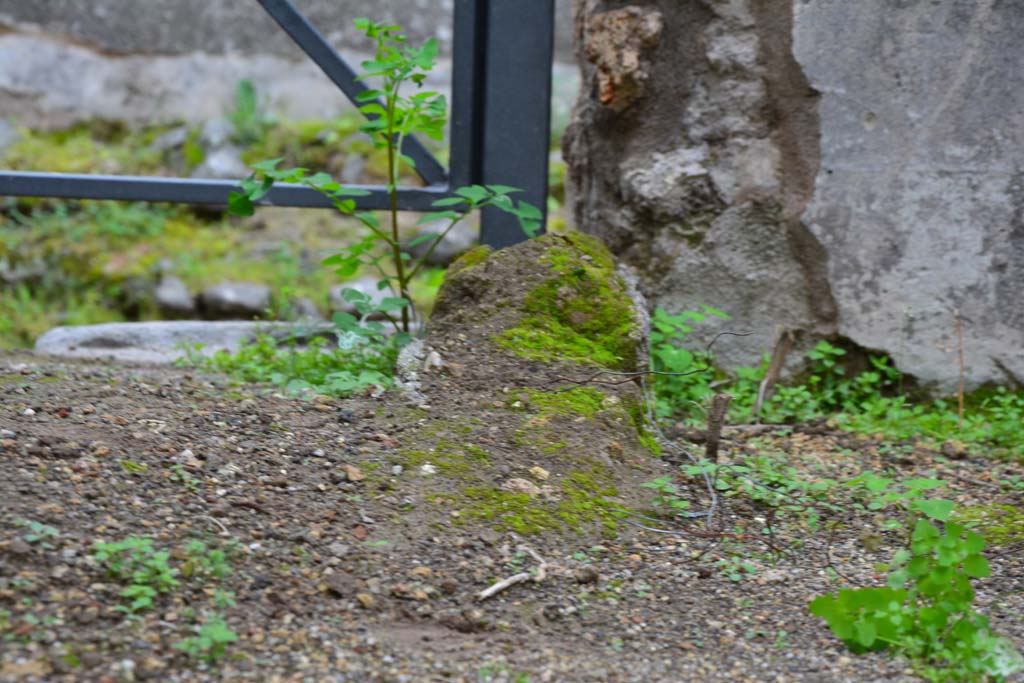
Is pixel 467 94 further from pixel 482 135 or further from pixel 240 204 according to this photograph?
pixel 240 204

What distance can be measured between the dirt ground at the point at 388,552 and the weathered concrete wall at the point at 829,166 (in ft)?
2.27

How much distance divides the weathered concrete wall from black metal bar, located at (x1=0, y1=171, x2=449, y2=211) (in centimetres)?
86

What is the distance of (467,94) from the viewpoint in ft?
10.7

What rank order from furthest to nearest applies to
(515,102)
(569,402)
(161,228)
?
(161,228) → (515,102) → (569,402)

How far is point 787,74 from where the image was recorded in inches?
117

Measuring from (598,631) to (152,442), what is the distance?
944 millimetres

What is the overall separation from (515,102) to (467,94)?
0.15m

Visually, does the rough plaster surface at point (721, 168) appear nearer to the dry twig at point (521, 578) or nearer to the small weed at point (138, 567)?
the dry twig at point (521, 578)

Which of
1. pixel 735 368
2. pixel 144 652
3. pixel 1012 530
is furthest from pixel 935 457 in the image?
pixel 144 652

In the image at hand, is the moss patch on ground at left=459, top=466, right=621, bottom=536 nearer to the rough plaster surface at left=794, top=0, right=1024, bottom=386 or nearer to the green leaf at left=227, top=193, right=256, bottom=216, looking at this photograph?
the green leaf at left=227, top=193, right=256, bottom=216

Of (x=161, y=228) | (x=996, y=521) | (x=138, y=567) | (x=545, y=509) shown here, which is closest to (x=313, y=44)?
(x=545, y=509)

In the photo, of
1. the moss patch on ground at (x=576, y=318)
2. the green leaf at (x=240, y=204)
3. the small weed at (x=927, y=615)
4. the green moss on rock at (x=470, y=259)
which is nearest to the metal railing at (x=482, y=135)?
the green leaf at (x=240, y=204)

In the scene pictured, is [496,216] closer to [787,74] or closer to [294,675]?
[787,74]

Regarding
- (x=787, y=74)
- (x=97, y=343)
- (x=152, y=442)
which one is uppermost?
(x=787, y=74)
